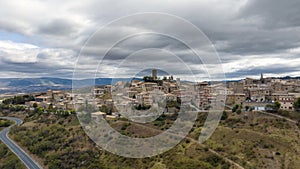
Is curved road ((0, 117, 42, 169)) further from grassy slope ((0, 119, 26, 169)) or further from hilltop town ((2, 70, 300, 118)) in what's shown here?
hilltop town ((2, 70, 300, 118))

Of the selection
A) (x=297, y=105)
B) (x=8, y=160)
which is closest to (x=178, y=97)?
(x=297, y=105)

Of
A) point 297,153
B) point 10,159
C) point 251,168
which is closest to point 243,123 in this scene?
point 297,153

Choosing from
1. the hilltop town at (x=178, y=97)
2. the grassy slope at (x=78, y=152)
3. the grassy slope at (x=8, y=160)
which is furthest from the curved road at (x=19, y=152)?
the hilltop town at (x=178, y=97)

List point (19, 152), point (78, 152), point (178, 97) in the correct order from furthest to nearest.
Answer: point (178, 97) → point (19, 152) → point (78, 152)

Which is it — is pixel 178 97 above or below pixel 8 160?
above

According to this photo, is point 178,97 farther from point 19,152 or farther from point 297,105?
point 19,152

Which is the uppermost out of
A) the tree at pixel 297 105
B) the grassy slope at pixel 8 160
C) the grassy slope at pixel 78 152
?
the tree at pixel 297 105

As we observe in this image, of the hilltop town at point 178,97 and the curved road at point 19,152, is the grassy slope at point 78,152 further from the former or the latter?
the hilltop town at point 178,97

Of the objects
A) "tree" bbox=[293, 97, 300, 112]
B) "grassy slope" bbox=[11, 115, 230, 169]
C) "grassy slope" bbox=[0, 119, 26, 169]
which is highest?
"tree" bbox=[293, 97, 300, 112]

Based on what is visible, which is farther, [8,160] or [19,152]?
[19,152]

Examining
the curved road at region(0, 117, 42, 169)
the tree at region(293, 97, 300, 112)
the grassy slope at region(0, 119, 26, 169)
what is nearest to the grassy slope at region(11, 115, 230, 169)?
the curved road at region(0, 117, 42, 169)

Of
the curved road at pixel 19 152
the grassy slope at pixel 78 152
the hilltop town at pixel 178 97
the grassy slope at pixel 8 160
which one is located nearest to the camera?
the grassy slope at pixel 78 152
